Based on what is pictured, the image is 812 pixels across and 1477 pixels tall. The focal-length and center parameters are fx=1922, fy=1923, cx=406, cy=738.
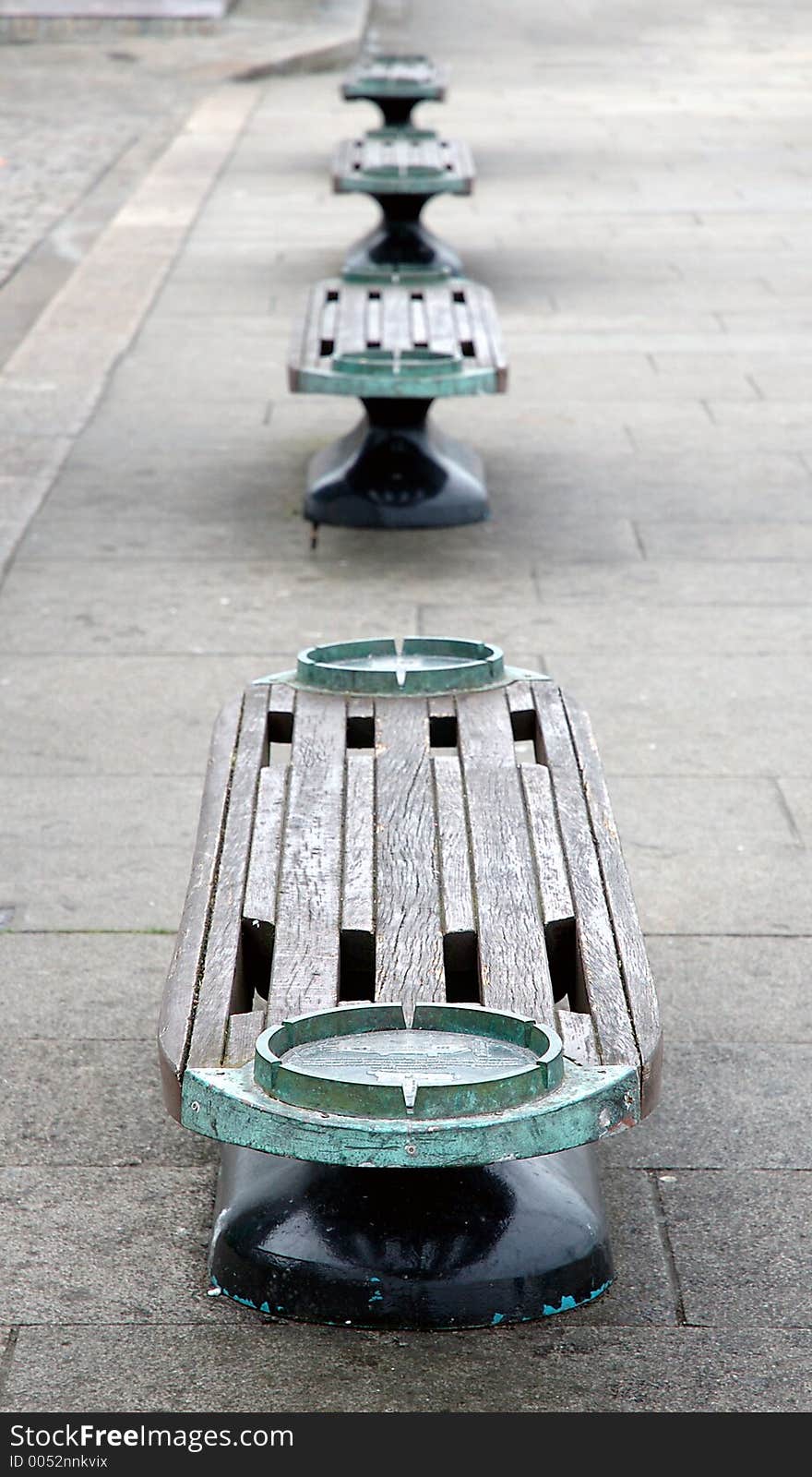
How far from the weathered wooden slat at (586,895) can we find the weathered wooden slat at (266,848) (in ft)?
1.74

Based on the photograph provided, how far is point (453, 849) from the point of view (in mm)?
3527

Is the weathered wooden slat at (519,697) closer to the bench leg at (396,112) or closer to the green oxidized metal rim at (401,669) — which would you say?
the green oxidized metal rim at (401,669)

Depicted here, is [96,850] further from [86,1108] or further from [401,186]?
[401,186]

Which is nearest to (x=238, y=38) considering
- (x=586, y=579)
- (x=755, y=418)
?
(x=755, y=418)

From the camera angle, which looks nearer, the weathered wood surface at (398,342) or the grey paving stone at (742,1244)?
the grey paving stone at (742,1244)

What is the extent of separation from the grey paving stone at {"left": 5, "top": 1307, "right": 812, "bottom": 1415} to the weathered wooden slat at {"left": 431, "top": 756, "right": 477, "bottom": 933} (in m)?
0.68

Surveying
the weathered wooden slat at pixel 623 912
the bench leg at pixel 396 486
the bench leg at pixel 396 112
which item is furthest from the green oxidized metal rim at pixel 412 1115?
the bench leg at pixel 396 112

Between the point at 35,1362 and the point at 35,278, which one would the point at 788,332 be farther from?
the point at 35,1362

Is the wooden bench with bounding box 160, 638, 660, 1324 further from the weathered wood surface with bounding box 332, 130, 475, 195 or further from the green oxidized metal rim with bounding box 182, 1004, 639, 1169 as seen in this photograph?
the weathered wood surface with bounding box 332, 130, 475, 195

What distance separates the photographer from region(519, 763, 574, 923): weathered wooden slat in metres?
3.33

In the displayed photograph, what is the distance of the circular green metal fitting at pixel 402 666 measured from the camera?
4.15m

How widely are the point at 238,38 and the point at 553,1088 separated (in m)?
22.4

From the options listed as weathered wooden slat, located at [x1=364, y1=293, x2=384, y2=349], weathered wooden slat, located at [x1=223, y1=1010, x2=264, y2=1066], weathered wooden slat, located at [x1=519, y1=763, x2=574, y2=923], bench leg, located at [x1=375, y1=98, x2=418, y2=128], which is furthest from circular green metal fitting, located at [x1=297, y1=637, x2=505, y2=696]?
bench leg, located at [x1=375, y1=98, x2=418, y2=128]

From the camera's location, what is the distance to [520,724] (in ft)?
13.7
